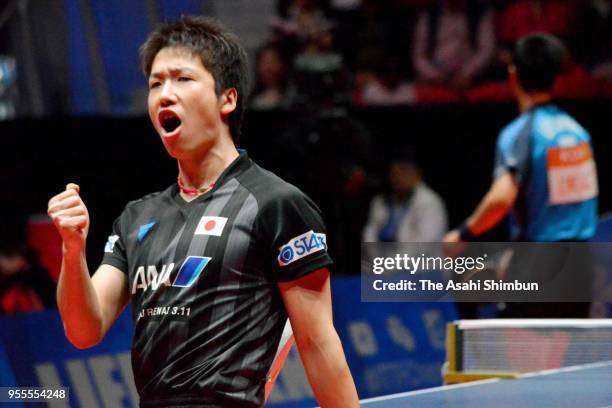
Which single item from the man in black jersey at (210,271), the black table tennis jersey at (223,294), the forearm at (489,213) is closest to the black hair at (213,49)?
the man in black jersey at (210,271)

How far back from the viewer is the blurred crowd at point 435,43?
8312mm

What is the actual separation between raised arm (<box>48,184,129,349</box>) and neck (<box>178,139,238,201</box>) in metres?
0.28

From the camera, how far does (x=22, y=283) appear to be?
5.79m

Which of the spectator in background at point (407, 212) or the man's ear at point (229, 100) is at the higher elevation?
the man's ear at point (229, 100)

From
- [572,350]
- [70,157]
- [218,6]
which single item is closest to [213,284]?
[572,350]

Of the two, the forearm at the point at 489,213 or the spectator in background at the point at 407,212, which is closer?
the forearm at the point at 489,213

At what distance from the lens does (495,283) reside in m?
4.05

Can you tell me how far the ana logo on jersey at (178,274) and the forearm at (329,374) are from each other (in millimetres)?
291

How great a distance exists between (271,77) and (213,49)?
18.2 ft

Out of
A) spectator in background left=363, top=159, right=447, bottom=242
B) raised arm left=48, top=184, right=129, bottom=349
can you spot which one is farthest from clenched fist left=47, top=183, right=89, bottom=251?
spectator in background left=363, top=159, right=447, bottom=242

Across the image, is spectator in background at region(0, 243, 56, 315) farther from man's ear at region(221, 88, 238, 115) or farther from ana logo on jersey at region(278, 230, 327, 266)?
ana logo on jersey at region(278, 230, 327, 266)

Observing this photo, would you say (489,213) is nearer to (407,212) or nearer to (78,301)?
(78,301)

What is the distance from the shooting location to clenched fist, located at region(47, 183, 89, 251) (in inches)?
89.7

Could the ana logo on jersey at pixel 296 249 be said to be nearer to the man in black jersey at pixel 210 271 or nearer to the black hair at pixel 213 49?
the man in black jersey at pixel 210 271
